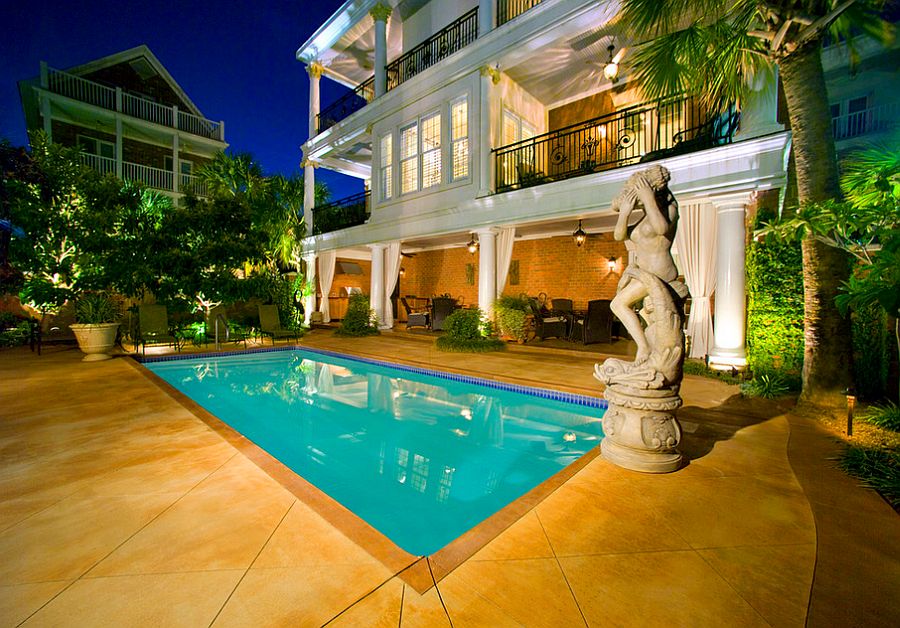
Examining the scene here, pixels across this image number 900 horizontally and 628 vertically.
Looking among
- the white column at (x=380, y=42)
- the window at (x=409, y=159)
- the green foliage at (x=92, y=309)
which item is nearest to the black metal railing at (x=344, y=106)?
the white column at (x=380, y=42)

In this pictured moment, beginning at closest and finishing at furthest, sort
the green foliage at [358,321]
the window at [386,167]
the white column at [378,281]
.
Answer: the green foliage at [358,321]
the window at [386,167]
the white column at [378,281]

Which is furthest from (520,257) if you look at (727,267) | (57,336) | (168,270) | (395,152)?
(57,336)

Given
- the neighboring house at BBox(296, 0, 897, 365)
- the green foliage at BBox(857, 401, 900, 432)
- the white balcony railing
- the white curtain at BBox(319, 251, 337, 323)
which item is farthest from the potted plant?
the white balcony railing

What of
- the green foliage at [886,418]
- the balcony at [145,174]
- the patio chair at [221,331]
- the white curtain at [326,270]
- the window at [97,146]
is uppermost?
the window at [97,146]

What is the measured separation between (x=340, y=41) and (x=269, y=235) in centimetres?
665

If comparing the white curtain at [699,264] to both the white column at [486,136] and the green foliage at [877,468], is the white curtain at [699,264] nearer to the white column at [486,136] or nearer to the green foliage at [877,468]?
the green foliage at [877,468]

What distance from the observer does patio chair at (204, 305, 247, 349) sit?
9.70 m

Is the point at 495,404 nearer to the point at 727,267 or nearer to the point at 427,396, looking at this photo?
the point at 427,396

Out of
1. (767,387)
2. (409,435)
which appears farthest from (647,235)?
(767,387)

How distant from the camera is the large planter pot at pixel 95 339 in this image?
6996 millimetres

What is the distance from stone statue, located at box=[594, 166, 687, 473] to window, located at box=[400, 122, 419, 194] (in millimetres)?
8552

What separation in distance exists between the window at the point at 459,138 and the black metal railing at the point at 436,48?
4.41 feet

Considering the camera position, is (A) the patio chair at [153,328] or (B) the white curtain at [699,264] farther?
(A) the patio chair at [153,328]

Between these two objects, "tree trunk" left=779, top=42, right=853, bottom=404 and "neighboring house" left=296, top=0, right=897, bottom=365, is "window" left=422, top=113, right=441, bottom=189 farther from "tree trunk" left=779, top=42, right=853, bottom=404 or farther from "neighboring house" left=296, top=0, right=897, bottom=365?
"tree trunk" left=779, top=42, right=853, bottom=404
